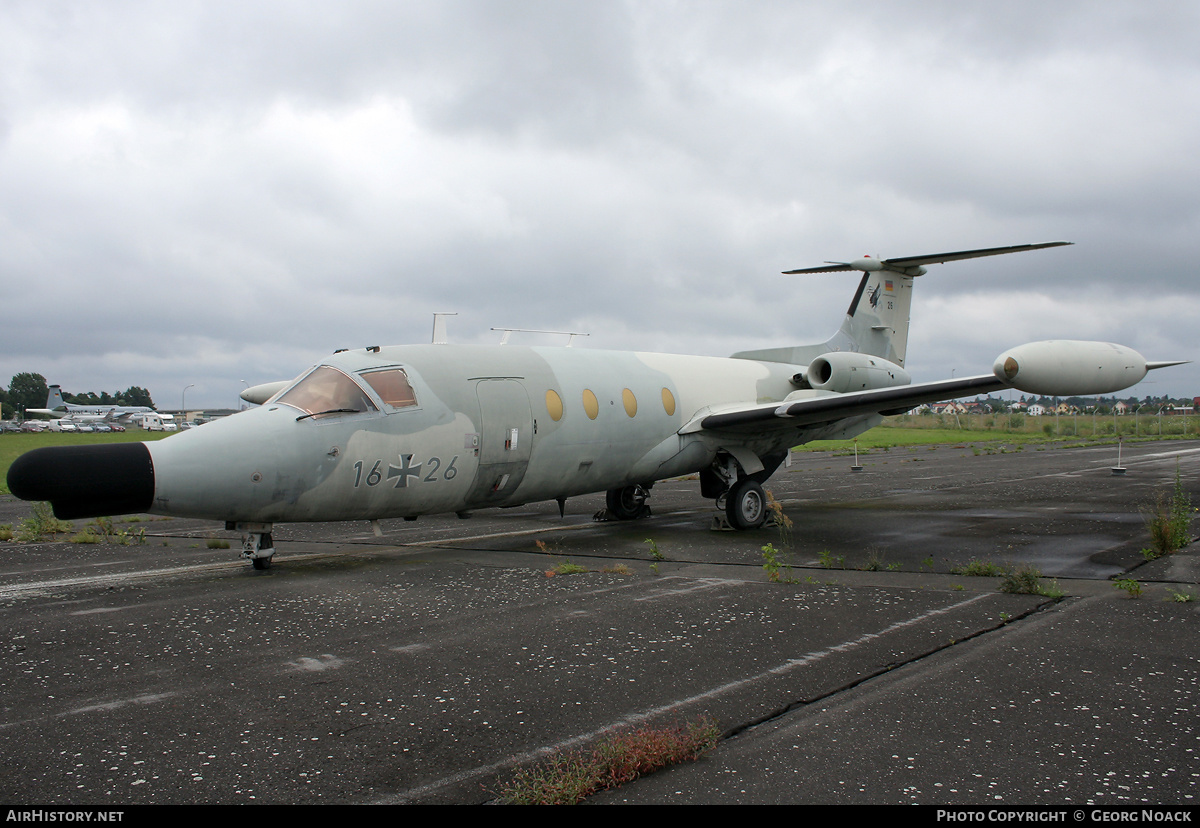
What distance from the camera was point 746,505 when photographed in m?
12.6

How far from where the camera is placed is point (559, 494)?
36.2 ft

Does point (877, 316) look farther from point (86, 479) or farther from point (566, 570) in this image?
point (86, 479)

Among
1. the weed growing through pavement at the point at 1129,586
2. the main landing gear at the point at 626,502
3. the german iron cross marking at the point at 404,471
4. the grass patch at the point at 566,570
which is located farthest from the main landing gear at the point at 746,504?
the weed growing through pavement at the point at 1129,586

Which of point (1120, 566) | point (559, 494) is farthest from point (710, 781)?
point (559, 494)

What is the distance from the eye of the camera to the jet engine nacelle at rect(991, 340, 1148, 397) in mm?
8922

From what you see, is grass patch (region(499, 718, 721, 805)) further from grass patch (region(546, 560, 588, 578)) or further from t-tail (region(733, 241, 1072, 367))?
t-tail (region(733, 241, 1072, 367))

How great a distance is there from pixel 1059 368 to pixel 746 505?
507cm

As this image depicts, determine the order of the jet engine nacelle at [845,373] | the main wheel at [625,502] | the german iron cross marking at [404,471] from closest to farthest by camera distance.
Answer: the german iron cross marking at [404,471] < the main wheel at [625,502] < the jet engine nacelle at [845,373]

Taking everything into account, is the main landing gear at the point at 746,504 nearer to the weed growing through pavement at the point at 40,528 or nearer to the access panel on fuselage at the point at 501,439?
the access panel on fuselage at the point at 501,439

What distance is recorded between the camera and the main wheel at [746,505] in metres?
12.4

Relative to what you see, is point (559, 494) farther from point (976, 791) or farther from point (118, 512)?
point (976, 791)

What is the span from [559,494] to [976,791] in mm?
8096

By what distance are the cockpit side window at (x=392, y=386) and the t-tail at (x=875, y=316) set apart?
8.81 m
